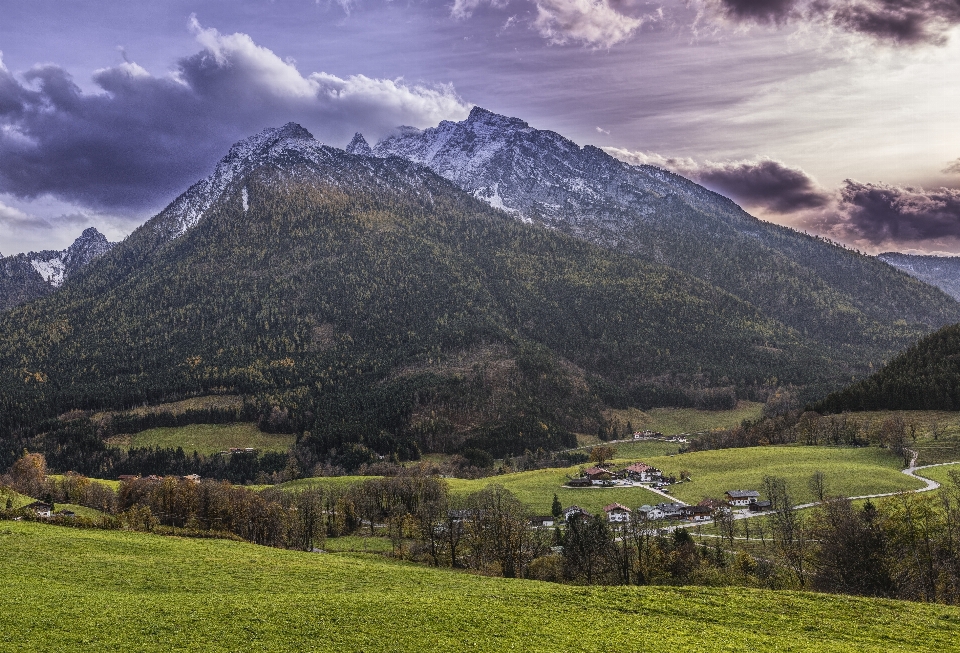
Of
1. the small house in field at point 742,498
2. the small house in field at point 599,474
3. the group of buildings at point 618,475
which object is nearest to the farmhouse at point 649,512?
the small house in field at point 742,498

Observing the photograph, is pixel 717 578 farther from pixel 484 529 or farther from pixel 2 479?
pixel 2 479

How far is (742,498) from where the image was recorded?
143875mm

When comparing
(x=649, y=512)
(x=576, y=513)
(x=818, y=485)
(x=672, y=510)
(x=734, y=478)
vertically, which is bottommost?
(x=672, y=510)

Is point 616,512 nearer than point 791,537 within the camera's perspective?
No

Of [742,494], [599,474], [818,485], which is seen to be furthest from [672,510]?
[599,474]

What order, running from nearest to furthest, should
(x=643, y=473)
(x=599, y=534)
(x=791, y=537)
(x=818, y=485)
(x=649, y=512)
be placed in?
(x=599, y=534)
(x=791, y=537)
(x=818, y=485)
(x=649, y=512)
(x=643, y=473)

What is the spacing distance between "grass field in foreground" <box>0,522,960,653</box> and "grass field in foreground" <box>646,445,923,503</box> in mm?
92600

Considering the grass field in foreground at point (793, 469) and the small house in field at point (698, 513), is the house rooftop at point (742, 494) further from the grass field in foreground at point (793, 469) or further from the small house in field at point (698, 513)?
the small house in field at point (698, 513)

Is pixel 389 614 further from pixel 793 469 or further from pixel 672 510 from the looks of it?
pixel 793 469

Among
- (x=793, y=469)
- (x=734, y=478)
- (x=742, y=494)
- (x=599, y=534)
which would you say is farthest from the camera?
(x=734, y=478)

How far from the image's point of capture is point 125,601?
51.2 meters

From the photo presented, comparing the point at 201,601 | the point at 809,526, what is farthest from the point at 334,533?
the point at 809,526

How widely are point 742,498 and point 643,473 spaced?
3931cm

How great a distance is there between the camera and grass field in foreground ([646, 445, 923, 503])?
137750 mm
